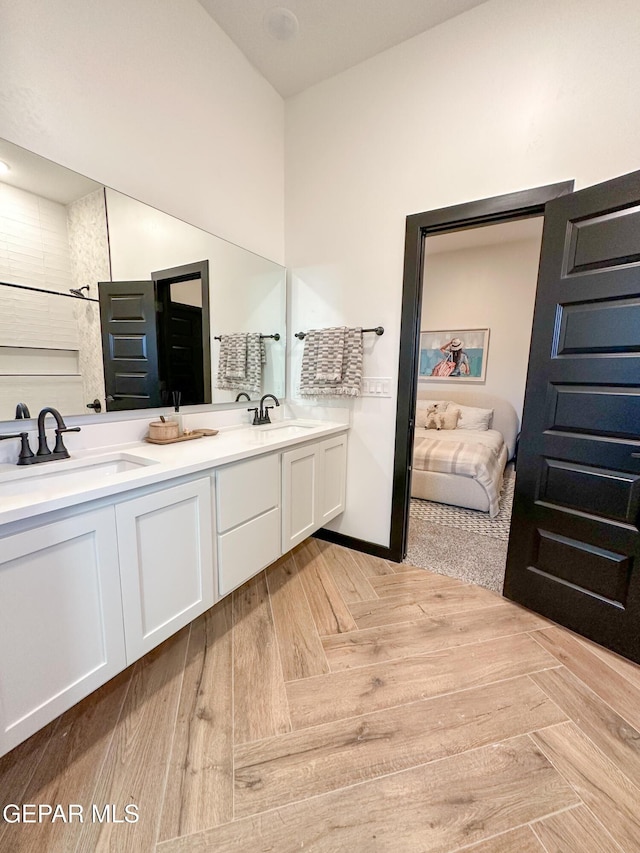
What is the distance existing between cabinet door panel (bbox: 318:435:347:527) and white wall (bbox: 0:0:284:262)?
1.44 metres

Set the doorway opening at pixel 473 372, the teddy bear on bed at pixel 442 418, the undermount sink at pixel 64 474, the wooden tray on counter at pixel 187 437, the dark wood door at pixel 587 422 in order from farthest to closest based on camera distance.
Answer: the teddy bear on bed at pixel 442 418 < the doorway opening at pixel 473 372 < the wooden tray on counter at pixel 187 437 < the dark wood door at pixel 587 422 < the undermount sink at pixel 64 474

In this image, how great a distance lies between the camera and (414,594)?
2010mm

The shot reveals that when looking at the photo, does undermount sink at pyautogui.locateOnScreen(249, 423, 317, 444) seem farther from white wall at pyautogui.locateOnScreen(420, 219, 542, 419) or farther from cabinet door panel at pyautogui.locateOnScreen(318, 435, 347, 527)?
white wall at pyautogui.locateOnScreen(420, 219, 542, 419)

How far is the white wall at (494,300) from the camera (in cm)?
433

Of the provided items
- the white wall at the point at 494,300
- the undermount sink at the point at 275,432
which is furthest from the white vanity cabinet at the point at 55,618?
the white wall at the point at 494,300

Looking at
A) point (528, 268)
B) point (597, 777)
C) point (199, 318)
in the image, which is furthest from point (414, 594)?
point (528, 268)

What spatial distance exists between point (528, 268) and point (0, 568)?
5.39m

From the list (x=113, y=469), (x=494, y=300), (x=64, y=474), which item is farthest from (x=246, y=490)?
(x=494, y=300)

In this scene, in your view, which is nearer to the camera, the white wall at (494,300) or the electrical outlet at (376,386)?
the electrical outlet at (376,386)

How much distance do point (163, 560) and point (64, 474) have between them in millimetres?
522

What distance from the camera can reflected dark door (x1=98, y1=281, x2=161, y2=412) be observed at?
1530 millimetres

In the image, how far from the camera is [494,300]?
4.50m

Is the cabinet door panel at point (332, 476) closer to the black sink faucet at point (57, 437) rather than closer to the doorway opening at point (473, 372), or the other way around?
the doorway opening at point (473, 372)

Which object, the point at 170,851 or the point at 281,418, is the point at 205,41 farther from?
the point at 170,851
